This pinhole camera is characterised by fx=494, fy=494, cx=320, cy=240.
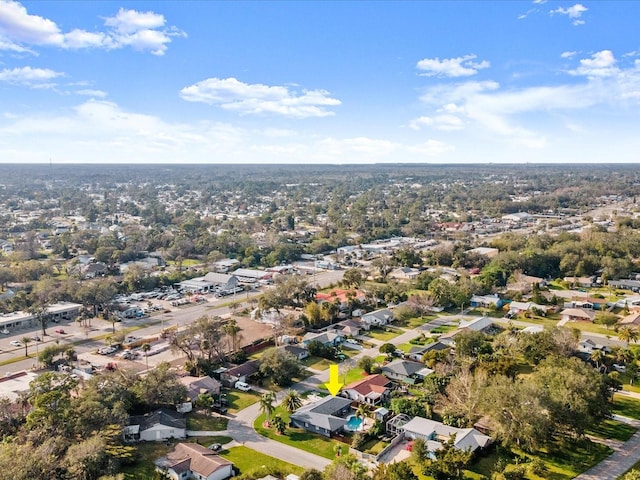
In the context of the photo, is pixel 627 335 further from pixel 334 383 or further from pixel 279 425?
pixel 279 425

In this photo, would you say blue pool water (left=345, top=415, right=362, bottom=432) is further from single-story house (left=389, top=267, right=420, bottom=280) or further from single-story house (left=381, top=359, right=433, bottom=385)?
single-story house (left=389, top=267, right=420, bottom=280)

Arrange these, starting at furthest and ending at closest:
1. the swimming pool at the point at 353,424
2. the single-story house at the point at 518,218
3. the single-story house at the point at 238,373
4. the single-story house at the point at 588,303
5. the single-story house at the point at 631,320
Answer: the single-story house at the point at 518,218, the single-story house at the point at 588,303, the single-story house at the point at 631,320, the single-story house at the point at 238,373, the swimming pool at the point at 353,424

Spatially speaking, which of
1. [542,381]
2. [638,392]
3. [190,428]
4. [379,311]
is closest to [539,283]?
[379,311]

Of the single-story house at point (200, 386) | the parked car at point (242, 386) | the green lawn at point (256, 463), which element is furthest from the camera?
the parked car at point (242, 386)

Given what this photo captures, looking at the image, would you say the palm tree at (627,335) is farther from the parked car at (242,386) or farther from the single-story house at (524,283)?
the parked car at (242,386)

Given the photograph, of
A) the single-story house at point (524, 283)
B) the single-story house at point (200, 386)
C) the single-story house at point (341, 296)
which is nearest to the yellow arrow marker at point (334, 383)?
the single-story house at point (200, 386)

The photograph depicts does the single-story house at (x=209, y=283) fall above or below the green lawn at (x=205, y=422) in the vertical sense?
above

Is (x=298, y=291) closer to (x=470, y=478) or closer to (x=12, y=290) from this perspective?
(x=470, y=478)
